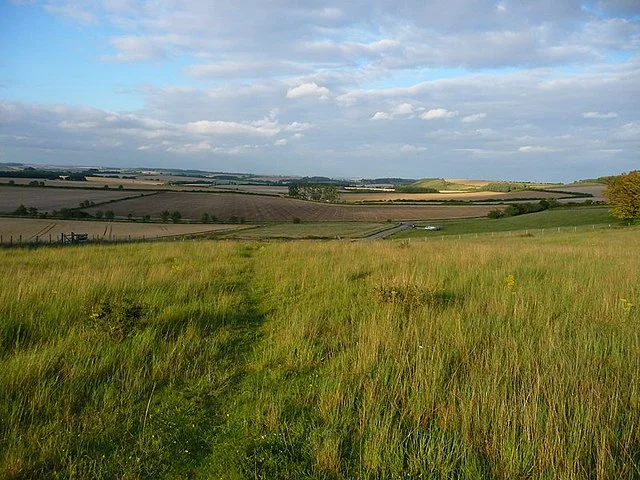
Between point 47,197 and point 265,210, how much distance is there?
48383mm

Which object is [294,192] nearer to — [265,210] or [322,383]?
[265,210]

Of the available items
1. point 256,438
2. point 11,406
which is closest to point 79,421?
point 11,406

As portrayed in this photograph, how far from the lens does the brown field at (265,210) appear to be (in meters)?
90.1

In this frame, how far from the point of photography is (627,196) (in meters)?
59.3

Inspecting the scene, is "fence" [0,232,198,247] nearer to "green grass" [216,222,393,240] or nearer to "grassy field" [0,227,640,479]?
"green grass" [216,222,393,240]

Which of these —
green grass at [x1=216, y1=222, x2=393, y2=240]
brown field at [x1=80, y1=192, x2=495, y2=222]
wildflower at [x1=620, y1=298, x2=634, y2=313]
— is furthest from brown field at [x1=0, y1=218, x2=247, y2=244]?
wildflower at [x1=620, y1=298, x2=634, y2=313]

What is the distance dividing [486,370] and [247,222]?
8244cm

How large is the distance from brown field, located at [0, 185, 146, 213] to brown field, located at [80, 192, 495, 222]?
6669 mm

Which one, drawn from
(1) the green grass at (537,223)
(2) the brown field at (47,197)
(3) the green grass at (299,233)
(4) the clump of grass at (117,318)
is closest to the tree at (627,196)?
(1) the green grass at (537,223)

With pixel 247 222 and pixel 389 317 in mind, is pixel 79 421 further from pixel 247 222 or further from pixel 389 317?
pixel 247 222

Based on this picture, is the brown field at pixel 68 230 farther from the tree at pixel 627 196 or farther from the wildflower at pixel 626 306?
the tree at pixel 627 196

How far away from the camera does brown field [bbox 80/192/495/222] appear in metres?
90.1

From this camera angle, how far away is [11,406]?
4.02 metres

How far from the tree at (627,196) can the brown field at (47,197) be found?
93259mm
